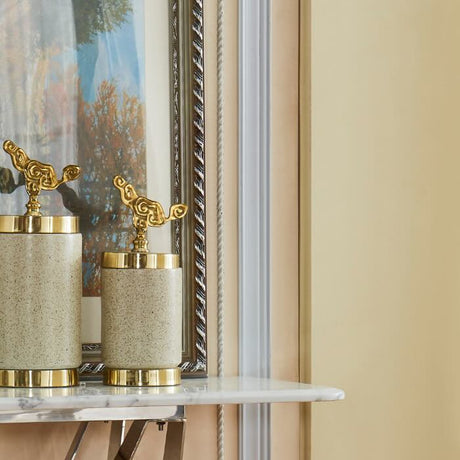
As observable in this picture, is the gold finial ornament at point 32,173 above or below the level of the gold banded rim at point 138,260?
above

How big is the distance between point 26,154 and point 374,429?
570 mm

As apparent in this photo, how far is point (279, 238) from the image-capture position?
122cm

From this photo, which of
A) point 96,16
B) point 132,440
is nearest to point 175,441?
point 132,440

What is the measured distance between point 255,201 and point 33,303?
34 centimetres

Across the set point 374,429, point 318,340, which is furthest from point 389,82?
point 374,429

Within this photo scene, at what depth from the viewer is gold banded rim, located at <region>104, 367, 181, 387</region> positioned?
1037 millimetres

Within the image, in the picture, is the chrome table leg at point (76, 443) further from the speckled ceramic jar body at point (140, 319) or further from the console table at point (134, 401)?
the speckled ceramic jar body at point (140, 319)

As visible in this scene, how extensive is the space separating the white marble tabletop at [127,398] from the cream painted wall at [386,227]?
0.53ft

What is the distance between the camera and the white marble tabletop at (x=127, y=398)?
0.95m

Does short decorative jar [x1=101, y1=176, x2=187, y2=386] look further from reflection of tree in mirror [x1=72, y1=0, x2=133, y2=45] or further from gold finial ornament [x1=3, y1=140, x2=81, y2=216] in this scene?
reflection of tree in mirror [x1=72, y1=0, x2=133, y2=45]

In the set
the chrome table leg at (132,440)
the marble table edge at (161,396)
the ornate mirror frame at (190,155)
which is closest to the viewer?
the marble table edge at (161,396)

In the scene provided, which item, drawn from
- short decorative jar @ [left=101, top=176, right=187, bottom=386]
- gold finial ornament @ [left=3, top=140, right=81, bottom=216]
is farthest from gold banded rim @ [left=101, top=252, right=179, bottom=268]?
gold finial ornament @ [left=3, top=140, right=81, bottom=216]

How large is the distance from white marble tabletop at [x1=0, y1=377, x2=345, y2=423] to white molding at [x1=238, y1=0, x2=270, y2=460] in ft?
0.40

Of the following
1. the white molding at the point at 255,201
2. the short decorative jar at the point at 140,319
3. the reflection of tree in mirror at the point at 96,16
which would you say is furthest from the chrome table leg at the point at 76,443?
the reflection of tree in mirror at the point at 96,16
